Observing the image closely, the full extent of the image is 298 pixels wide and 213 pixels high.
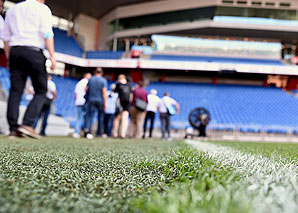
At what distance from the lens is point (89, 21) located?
22.2 meters

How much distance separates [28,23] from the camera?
3045 mm

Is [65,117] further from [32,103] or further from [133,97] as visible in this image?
[32,103]

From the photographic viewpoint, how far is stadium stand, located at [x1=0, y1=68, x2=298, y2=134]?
1211 cm

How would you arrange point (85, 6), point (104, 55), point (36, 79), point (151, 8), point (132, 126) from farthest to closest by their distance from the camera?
point (85, 6) → point (151, 8) → point (104, 55) → point (132, 126) → point (36, 79)

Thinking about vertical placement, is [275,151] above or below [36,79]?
below

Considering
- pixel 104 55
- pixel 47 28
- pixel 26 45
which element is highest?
pixel 104 55

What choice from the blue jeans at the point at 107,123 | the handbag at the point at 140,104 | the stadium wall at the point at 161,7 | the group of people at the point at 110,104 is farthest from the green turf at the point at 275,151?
the stadium wall at the point at 161,7

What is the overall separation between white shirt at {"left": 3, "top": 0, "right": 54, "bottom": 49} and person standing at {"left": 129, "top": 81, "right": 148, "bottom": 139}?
4.36 m

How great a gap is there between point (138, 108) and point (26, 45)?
4531mm

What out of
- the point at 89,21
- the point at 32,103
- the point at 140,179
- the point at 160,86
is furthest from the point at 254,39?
the point at 140,179

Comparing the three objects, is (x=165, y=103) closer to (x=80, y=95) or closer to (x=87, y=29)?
(x=80, y=95)

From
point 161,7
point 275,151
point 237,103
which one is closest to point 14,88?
point 275,151

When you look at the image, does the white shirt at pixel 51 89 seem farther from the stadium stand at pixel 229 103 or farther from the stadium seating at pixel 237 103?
the stadium seating at pixel 237 103

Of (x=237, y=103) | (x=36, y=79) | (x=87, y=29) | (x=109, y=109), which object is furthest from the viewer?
(x=87, y=29)
